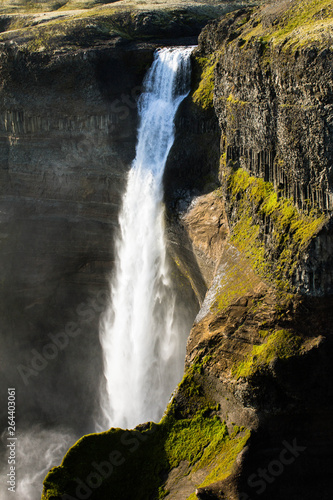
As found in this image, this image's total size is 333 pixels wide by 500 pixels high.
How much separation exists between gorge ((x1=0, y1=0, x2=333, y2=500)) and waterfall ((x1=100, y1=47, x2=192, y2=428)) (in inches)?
34.5

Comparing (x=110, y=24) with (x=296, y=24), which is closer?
(x=296, y=24)

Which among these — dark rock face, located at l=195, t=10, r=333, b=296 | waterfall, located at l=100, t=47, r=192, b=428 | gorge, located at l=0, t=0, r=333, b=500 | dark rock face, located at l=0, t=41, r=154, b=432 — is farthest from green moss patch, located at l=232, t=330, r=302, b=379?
dark rock face, located at l=0, t=41, r=154, b=432

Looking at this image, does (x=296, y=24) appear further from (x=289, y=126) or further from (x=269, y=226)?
(x=269, y=226)

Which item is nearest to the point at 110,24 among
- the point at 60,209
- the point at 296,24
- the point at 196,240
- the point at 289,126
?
the point at 60,209

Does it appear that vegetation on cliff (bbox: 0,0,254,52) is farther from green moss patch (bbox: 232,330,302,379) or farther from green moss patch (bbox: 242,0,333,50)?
green moss patch (bbox: 232,330,302,379)

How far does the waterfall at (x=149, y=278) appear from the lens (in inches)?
1170

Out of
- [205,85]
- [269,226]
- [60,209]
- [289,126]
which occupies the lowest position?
[269,226]

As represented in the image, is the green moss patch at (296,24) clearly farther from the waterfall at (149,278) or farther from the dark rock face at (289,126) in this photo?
the waterfall at (149,278)

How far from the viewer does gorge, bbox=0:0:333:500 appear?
18.7 metres

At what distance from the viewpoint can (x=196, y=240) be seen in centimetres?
2705

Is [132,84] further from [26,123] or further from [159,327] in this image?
[159,327]

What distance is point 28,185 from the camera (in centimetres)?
3488

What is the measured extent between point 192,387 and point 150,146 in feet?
50.4

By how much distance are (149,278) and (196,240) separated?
4.50 meters
